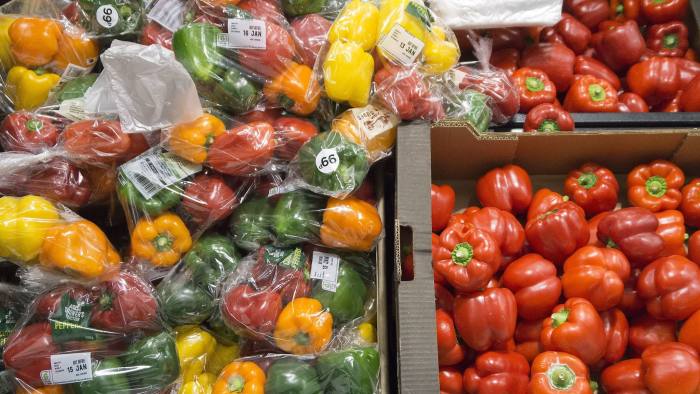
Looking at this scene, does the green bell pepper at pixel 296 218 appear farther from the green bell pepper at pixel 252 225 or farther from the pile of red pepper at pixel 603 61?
the pile of red pepper at pixel 603 61

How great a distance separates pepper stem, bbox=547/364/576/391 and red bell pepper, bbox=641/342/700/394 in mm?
186

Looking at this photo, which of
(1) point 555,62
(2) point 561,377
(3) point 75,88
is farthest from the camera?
(1) point 555,62

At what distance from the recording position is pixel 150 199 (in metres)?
1.40

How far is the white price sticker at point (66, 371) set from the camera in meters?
1.29

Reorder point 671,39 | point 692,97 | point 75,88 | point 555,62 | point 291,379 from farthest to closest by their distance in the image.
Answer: point 671,39, point 555,62, point 692,97, point 75,88, point 291,379

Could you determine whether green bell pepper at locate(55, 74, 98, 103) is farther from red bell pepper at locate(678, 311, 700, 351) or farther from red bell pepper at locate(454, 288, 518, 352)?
red bell pepper at locate(678, 311, 700, 351)

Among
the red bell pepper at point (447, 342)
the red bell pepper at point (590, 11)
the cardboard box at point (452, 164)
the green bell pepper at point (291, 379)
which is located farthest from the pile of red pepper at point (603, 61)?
the green bell pepper at point (291, 379)

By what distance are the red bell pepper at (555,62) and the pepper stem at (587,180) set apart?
416mm

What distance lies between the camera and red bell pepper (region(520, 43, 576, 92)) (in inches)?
78.2

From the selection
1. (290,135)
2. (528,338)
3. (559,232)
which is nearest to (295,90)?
(290,135)

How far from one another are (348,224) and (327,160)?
16 centimetres

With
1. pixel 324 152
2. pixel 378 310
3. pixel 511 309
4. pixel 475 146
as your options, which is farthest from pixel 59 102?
pixel 511 309

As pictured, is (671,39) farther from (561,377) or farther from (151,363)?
(151,363)

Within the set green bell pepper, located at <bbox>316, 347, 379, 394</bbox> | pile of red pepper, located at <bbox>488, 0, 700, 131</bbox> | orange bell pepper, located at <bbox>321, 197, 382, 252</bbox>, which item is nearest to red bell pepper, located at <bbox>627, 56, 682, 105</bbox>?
pile of red pepper, located at <bbox>488, 0, 700, 131</bbox>
